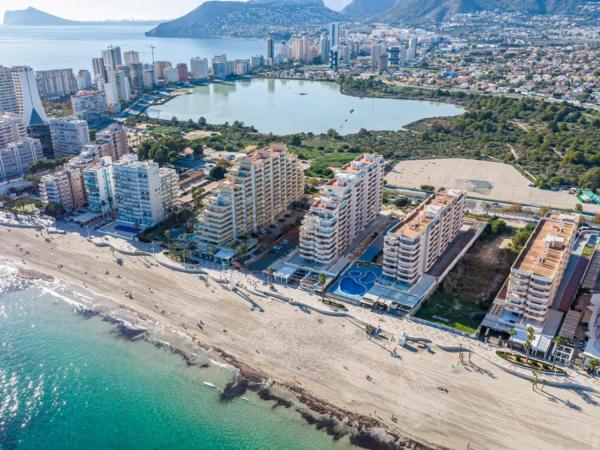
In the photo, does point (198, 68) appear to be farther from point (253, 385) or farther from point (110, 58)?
point (253, 385)

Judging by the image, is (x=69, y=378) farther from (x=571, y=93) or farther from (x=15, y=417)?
(x=571, y=93)

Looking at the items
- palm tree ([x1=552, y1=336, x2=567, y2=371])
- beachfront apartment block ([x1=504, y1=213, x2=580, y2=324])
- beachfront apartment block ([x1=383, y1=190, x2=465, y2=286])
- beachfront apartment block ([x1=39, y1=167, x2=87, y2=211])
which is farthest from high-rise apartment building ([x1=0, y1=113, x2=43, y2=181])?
palm tree ([x1=552, y1=336, x2=567, y2=371])

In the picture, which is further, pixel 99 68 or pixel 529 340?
pixel 99 68

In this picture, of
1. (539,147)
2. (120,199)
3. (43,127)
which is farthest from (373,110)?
(120,199)

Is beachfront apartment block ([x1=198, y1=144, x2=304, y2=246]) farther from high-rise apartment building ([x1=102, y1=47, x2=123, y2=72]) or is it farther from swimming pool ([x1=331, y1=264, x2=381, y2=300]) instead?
high-rise apartment building ([x1=102, y1=47, x2=123, y2=72])

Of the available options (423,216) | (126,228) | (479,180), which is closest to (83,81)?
(126,228)

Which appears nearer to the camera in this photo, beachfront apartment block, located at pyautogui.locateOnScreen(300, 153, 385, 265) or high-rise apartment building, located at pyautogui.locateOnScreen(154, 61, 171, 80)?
beachfront apartment block, located at pyautogui.locateOnScreen(300, 153, 385, 265)

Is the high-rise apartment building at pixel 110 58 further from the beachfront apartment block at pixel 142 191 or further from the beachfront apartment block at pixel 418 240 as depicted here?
the beachfront apartment block at pixel 418 240
